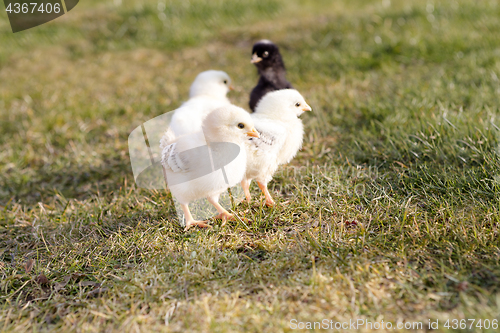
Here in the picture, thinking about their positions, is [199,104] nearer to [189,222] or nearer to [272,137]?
[272,137]

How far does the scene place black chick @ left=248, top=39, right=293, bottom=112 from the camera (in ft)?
13.5

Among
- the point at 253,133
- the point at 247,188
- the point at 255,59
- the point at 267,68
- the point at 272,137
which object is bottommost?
the point at 247,188

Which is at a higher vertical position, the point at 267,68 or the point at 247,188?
the point at 267,68

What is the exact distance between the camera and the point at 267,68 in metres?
4.16

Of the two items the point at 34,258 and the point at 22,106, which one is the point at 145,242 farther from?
the point at 22,106

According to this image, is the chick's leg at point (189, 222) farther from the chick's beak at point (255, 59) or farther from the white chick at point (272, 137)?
the chick's beak at point (255, 59)

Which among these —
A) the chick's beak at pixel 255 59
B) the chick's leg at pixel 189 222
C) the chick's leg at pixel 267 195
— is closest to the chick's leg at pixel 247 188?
the chick's leg at pixel 267 195

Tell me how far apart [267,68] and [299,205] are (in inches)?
65.9

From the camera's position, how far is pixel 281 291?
8.00ft

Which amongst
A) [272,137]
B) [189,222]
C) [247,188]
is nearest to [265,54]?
[272,137]

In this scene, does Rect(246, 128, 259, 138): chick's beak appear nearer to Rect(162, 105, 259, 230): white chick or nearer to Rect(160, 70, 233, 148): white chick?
Rect(162, 105, 259, 230): white chick

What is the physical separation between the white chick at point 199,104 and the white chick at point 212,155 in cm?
25

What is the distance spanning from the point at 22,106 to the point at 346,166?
4.87 meters

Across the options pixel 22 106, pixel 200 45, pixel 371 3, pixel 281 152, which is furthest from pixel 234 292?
pixel 371 3
